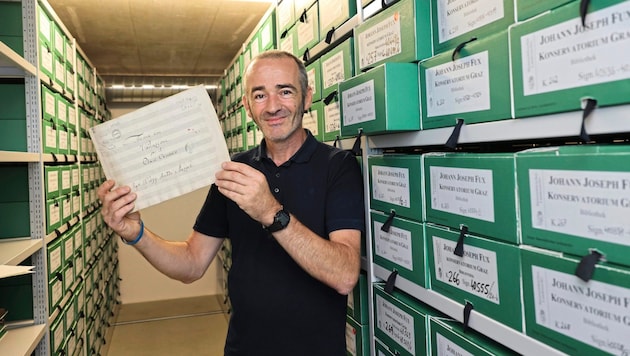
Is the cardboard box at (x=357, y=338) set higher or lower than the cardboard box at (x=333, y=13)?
lower

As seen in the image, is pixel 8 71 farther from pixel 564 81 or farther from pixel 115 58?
pixel 115 58

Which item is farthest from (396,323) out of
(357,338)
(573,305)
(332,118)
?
(332,118)

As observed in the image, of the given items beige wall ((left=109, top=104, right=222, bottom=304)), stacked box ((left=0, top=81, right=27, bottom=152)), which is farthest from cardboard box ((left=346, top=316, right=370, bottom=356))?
beige wall ((left=109, top=104, right=222, bottom=304))

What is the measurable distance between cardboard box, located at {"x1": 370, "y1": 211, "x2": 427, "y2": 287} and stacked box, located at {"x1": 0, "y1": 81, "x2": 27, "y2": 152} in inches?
61.8

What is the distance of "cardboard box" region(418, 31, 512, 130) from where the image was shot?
89 cm

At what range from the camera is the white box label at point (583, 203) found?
2.18 ft

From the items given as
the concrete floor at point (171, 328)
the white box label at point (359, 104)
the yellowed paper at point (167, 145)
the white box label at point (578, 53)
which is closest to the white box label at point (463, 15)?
the white box label at point (578, 53)

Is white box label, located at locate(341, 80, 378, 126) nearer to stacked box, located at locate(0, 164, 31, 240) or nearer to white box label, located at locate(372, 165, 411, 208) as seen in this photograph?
white box label, located at locate(372, 165, 411, 208)

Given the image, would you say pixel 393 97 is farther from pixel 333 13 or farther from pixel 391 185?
pixel 333 13

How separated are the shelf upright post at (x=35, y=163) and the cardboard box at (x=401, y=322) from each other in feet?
4.74

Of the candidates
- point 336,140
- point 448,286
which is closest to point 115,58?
point 336,140

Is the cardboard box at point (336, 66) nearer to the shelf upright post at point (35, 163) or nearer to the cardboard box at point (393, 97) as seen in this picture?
the cardboard box at point (393, 97)

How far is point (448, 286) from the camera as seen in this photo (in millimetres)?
1099

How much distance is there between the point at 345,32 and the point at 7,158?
1.24 meters
